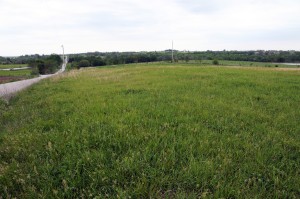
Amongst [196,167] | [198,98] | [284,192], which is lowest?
[284,192]

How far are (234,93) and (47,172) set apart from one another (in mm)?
6843

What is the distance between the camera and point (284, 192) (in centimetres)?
256

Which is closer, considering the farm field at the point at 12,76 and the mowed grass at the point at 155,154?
the mowed grass at the point at 155,154

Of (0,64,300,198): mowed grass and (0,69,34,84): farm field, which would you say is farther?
(0,69,34,84): farm field

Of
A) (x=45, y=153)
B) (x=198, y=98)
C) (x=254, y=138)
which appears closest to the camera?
(x=45, y=153)

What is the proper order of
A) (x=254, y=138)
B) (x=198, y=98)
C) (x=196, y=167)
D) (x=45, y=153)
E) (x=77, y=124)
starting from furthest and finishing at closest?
(x=198, y=98) < (x=77, y=124) < (x=254, y=138) < (x=45, y=153) < (x=196, y=167)

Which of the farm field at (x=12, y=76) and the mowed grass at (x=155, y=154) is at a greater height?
the farm field at (x=12, y=76)

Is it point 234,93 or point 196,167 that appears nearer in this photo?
point 196,167

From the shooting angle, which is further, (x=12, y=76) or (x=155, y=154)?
(x=12, y=76)

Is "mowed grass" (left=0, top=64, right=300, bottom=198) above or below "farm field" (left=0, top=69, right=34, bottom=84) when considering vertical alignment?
below

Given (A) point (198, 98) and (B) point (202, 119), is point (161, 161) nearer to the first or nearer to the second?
(B) point (202, 119)

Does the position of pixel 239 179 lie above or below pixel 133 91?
below

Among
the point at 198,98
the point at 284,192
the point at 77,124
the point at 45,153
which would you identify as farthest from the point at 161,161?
the point at 198,98

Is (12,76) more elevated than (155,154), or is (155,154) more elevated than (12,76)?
(12,76)
